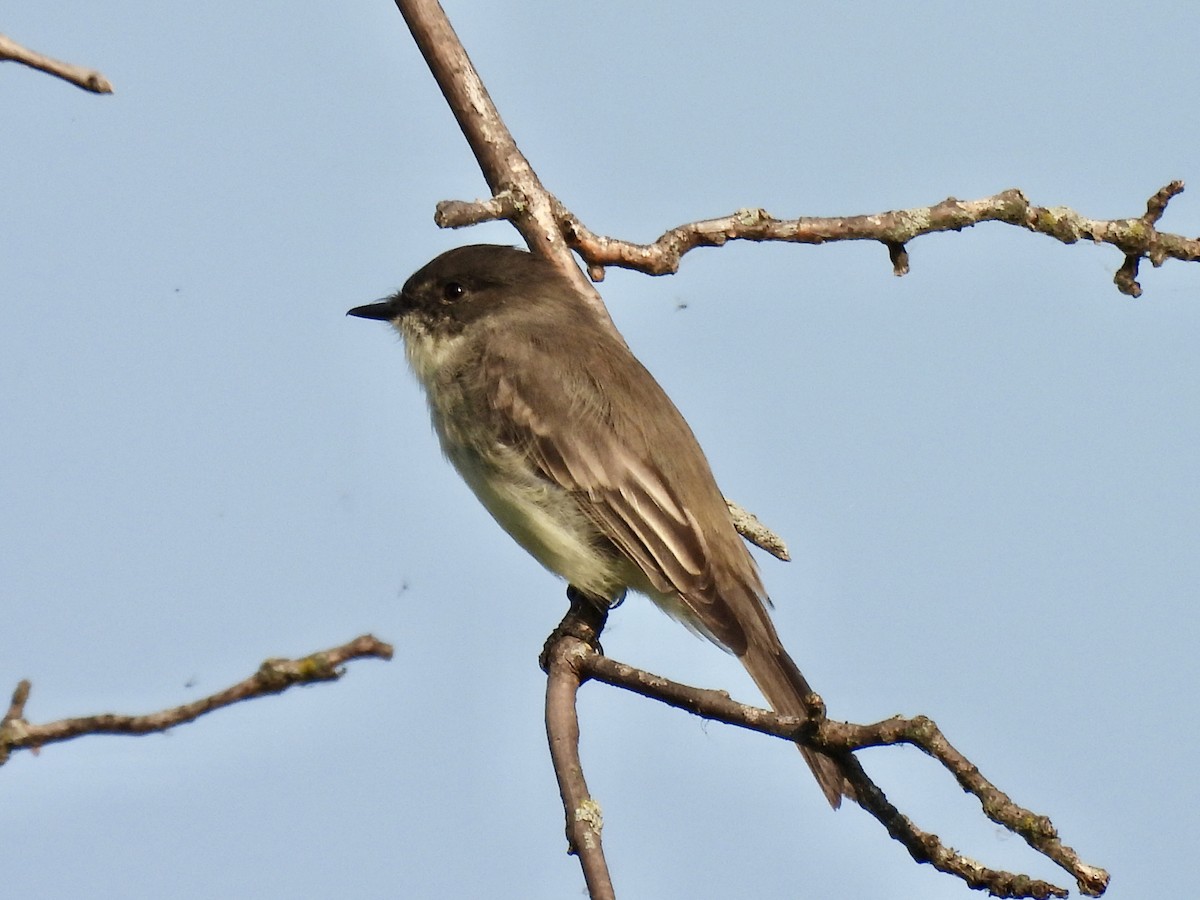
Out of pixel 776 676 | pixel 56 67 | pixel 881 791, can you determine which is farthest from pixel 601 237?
pixel 56 67

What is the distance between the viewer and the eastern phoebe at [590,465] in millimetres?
5605

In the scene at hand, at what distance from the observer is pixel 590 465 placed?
18.8 feet

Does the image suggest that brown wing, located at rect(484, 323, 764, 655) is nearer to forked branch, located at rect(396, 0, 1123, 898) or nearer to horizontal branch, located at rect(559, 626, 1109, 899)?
forked branch, located at rect(396, 0, 1123, 898)

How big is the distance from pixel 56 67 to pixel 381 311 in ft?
12.8

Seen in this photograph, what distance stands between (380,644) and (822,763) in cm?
253

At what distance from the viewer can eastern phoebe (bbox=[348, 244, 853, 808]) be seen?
561 centimetres

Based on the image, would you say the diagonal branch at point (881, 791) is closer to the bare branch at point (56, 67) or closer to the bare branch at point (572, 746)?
the bare branch at point (572, 746)

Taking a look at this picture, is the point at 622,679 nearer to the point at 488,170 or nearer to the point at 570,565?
the point at 570,565

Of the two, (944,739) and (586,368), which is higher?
(586,368)

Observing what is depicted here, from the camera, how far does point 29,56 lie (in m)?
2.59

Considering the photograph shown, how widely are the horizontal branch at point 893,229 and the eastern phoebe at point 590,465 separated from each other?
1.43 feet

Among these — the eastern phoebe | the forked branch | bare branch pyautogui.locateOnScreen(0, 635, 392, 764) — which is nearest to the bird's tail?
the eastern phoebe

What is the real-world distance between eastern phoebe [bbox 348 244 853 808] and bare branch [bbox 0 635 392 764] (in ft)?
9.94

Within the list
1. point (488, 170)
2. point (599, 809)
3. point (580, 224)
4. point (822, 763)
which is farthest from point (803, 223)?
point (599, 809)
